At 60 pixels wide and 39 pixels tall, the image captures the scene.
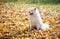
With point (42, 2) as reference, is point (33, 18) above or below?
above

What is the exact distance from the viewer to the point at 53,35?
665cm

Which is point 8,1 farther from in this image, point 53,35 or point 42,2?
point 53,35

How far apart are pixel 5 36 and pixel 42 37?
1.25 metres

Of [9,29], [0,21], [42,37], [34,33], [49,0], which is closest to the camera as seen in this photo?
[42,37]

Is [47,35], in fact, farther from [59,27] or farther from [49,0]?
[49,0]

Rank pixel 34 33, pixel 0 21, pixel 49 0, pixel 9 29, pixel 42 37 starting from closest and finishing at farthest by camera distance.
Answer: pixel 42 37 → pixel 34 33 → pixel 9 29 → pixel 0 21 → pixel 49 0

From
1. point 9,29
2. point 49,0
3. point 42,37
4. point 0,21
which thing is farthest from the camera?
point 49,0

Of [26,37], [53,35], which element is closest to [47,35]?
[53,35]

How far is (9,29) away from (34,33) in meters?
1.21

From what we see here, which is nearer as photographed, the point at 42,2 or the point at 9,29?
the point at 9,29

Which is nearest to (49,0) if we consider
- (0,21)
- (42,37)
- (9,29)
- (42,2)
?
(42,2)

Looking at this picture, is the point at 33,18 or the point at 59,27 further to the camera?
the point at 59,27

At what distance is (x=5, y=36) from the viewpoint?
683cm

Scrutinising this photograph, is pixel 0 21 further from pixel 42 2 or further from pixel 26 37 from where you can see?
pixel 42 2
